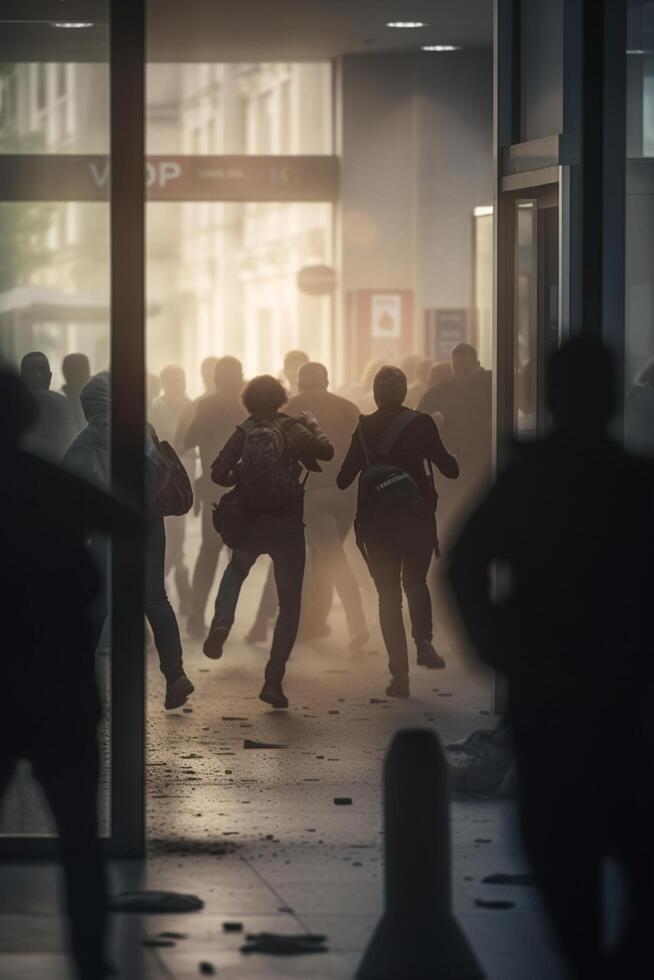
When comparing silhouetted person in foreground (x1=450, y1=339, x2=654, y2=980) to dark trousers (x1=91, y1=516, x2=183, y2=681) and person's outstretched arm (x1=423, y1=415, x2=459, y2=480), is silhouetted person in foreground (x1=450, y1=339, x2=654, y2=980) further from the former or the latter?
person's outstretched arm (x1=423, y1=415, x2=459, y2=480)

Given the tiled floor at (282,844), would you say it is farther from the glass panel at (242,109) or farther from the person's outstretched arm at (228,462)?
the glass panel at (242,109)

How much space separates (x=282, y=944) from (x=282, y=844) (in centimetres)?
167

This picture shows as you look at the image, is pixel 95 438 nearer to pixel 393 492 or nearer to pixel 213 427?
pixel 393 492

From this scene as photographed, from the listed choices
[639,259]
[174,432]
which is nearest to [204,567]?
[174,432]

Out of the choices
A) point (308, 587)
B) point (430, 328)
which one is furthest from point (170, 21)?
point (308, 587)

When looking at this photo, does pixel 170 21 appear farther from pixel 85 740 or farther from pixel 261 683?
pixel 85 740

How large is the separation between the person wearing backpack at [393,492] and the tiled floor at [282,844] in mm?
449

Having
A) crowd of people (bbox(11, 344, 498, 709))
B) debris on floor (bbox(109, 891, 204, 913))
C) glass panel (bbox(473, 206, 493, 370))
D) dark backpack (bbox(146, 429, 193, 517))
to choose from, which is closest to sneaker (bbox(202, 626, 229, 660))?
crowd of people (bbox(11, 344, 498, 709))

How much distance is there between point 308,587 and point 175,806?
5.85 metres

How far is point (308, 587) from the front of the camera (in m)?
14.8

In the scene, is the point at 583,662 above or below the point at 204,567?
above

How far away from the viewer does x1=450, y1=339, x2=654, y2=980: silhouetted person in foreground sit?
16.4 ft

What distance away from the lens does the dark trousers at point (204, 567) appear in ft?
48.6

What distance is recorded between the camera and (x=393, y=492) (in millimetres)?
12156
